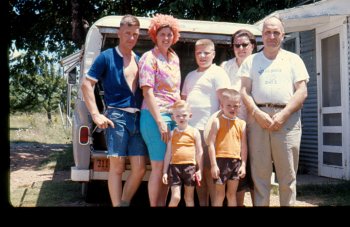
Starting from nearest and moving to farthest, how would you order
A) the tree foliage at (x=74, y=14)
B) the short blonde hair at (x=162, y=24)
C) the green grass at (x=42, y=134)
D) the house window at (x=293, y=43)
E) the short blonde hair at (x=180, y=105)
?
the short blonde hair at (x=180, y=105)
the short blonde hair at (x=162, y=24)
the house window at (x=293, y=43)
the tree foliage at (x=74, y=14)
the green grass at (x=42, y=134)

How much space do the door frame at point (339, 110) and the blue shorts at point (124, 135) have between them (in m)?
4.80

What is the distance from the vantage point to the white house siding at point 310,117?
9.00 meters

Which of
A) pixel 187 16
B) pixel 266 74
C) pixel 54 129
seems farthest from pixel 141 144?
pixel 54 129

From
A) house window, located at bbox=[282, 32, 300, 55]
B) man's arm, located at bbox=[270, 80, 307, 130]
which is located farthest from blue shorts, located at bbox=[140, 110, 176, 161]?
house window, located at bbox=[282, 32, 300, 55]

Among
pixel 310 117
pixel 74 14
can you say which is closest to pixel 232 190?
pixel 310 117

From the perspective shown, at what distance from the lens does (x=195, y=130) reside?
13.0ft

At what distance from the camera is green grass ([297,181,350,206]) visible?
238 inches

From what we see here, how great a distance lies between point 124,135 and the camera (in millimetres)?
3936

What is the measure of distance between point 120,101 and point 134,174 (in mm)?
632

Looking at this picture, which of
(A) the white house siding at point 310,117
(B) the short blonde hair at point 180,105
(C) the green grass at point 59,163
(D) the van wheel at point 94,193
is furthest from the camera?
(C) the green grass at point 59,163

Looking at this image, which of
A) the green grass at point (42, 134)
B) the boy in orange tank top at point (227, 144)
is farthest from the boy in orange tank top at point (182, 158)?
the green grass at point (42, 134)

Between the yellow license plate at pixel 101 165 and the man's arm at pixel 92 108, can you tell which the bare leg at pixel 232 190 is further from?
the yellow license plate at pixel 101 165

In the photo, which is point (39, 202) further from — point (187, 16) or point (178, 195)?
point (187, 16)

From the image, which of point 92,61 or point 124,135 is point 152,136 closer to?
point 124,135
